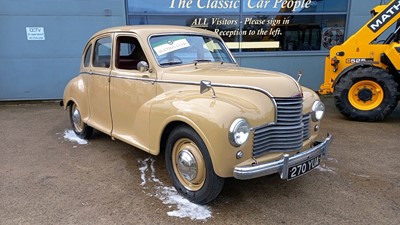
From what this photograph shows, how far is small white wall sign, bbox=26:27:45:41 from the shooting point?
27.1 feet

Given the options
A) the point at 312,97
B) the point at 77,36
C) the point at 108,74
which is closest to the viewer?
the point at 312,97

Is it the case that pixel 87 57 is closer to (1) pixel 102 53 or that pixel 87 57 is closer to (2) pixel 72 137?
(1) pixel 102 53

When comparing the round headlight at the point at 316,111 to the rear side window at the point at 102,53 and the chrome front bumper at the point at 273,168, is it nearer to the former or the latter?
the chrome front bumper at the point at 273,168

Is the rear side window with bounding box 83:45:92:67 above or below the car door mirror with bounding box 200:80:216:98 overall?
above

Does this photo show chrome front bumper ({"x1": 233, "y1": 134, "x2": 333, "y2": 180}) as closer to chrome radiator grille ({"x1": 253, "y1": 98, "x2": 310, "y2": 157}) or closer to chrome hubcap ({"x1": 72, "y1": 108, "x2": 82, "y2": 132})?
chrome radiator grille ({"x1": 253, "y1": 98, "x2": 310, "y2": 157})

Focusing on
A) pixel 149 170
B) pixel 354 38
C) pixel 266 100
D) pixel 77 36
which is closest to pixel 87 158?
pixel 149 170

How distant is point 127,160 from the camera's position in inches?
180

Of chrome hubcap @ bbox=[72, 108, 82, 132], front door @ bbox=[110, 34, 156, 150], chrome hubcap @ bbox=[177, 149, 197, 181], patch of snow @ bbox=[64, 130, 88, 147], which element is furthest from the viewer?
chrome hubcap @ bbox=[72, 108, 82, 132]

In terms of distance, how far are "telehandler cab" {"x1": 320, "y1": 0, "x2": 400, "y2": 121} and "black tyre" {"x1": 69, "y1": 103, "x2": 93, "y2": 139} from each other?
4779 mm

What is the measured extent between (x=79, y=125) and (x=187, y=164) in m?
3.07

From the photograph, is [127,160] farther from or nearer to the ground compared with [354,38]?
nearer to the ground

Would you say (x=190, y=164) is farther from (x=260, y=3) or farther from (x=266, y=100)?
(x=260, y=3)

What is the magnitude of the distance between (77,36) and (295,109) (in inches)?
274

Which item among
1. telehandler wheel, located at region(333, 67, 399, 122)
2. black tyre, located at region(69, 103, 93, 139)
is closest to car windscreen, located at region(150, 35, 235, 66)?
black tyre, located at region(69, 103, 93, 139)
